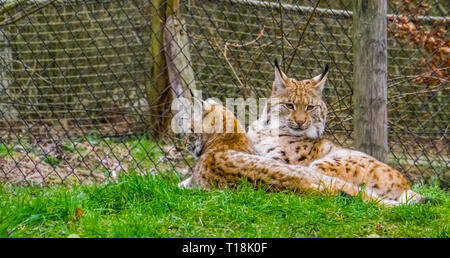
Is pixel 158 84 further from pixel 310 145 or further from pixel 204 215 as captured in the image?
pixel 204 215

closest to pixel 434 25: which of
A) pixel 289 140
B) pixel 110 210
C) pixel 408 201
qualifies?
pixel 289 140

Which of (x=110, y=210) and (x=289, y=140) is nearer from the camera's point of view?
(x=110, y=210)

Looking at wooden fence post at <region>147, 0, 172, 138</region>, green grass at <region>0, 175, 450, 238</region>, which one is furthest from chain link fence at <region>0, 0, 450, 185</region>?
green grass at <region>0, 175, 450, 238</region>

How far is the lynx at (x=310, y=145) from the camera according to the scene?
151 inches

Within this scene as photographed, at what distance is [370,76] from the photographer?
13.7ft

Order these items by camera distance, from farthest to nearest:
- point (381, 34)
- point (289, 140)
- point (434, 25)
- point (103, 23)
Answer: point (103, 23), point (434, 25), point (289, 140), point (381, 34)

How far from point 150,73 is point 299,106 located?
2469 mm

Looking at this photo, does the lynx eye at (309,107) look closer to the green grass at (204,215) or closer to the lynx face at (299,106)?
the lynx face at (299,106)

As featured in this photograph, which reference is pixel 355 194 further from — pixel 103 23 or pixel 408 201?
pixel 103 23

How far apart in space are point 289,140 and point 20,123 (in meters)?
4.42

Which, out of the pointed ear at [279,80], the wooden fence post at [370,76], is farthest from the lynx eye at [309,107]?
the wooden fence post at [370,76]

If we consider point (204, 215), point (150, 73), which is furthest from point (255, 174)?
point (150, 73)

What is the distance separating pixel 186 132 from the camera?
15.7 feet
